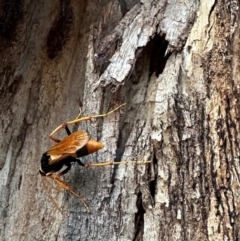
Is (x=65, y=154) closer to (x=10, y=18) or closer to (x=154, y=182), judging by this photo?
(x=154, y=182)

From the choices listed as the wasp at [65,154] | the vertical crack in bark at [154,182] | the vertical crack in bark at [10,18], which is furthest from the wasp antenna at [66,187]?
the vertical crack in bark at [10,18]

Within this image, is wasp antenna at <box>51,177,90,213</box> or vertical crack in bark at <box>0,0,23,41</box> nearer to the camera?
wasp antenna at <box>51,177,90,213</box>

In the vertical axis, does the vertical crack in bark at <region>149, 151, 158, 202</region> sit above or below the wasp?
below

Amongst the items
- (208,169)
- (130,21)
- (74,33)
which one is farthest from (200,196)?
(74,33)

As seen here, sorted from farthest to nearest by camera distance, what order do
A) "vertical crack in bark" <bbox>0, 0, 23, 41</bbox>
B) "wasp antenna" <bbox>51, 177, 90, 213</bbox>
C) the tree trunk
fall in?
"vertical crack in bark" <bbox>0, 0, 23, 41</bbox> → "wasp antenna" <bbox>51, 177, 90, 213</bbox> → the tree trunk

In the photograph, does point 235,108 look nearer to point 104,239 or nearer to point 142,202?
point 142,202

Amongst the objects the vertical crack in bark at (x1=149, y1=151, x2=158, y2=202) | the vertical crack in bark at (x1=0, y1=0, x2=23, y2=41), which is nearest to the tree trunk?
the vertical crack in bark at (x1=149, y1=151, x2=158, y2=202)

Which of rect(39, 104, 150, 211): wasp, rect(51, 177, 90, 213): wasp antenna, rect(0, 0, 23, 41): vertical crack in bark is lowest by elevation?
rect(51, 177, 90, 213): wasp antenna

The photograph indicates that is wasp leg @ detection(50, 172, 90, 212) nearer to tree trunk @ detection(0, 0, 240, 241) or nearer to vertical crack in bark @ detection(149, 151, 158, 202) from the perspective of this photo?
tree trunk @ detection(0, 0, 240, 241)
